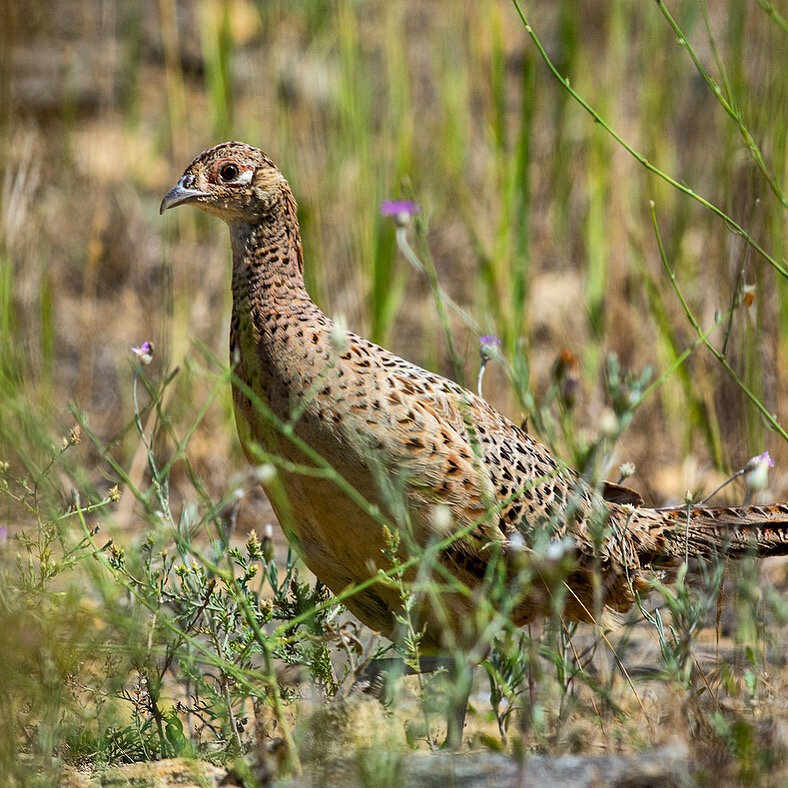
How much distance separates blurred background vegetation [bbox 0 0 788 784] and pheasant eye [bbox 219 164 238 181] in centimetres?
66

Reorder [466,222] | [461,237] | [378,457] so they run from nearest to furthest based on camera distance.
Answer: [378,457] → [466,222] → [461,237]

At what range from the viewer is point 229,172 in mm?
3633

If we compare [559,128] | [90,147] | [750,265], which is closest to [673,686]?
[750,265]

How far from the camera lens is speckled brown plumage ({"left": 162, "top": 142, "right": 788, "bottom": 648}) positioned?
324 centimetres

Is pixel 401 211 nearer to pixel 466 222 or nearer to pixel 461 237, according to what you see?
pixel 466 222

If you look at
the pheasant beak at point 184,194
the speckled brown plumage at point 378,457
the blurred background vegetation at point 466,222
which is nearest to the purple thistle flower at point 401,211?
the speckled brown plumage at point 378,457

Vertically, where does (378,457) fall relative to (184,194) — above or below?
below

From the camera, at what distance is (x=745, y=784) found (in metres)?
2.28

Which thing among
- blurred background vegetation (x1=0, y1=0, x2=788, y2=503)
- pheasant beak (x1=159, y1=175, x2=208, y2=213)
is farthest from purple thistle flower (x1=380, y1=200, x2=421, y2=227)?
pheasant beak (x1=159, y1=175, x2=208, y2=213)

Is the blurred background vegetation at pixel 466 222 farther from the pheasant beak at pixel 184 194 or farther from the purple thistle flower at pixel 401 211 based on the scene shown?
the pheasant beak at pixel 184 194

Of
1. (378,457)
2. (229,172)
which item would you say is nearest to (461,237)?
(229,172)

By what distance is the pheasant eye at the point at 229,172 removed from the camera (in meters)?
3.63

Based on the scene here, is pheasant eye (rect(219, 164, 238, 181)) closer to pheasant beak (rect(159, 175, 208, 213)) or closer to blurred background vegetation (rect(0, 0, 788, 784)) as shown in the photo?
pheasant beak (rect(159, 175, 208, 213))

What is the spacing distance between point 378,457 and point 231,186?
98cm
